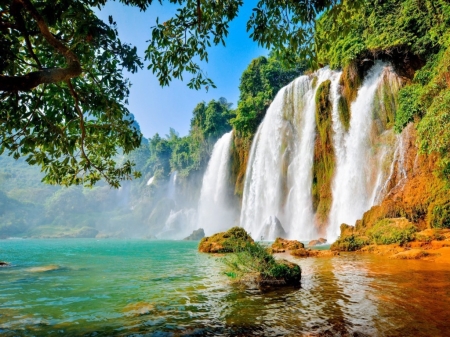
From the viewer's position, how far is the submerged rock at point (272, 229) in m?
27.1

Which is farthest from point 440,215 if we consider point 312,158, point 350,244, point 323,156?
point 312,158

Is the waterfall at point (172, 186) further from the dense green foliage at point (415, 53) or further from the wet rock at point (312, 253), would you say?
the wet rock at point (312, 253)

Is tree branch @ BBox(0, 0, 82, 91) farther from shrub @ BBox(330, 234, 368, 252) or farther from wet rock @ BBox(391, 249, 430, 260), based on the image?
shrub @ BBox(330, 234, 368, 252)

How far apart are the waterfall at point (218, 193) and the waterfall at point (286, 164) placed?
30.6 feet

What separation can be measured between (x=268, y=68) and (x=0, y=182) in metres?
101

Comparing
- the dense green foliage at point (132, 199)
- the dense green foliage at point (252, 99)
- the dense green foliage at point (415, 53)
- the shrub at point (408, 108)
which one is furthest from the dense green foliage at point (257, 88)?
the shrub at point (408, 108)

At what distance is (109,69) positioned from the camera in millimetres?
5227

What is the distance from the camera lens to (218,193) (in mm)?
44062

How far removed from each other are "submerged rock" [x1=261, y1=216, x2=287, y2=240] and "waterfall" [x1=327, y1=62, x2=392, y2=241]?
4798mm

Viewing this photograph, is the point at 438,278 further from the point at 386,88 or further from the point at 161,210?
the point at 161,210

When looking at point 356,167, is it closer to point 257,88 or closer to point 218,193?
point 257,88

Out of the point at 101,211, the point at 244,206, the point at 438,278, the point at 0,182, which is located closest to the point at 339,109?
the point at 244,206

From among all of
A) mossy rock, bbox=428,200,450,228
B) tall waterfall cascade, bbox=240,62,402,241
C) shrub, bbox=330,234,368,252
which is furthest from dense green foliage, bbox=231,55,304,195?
mossy rock, bbox=428,200,450,228

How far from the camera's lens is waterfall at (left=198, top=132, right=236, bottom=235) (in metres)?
43.3
